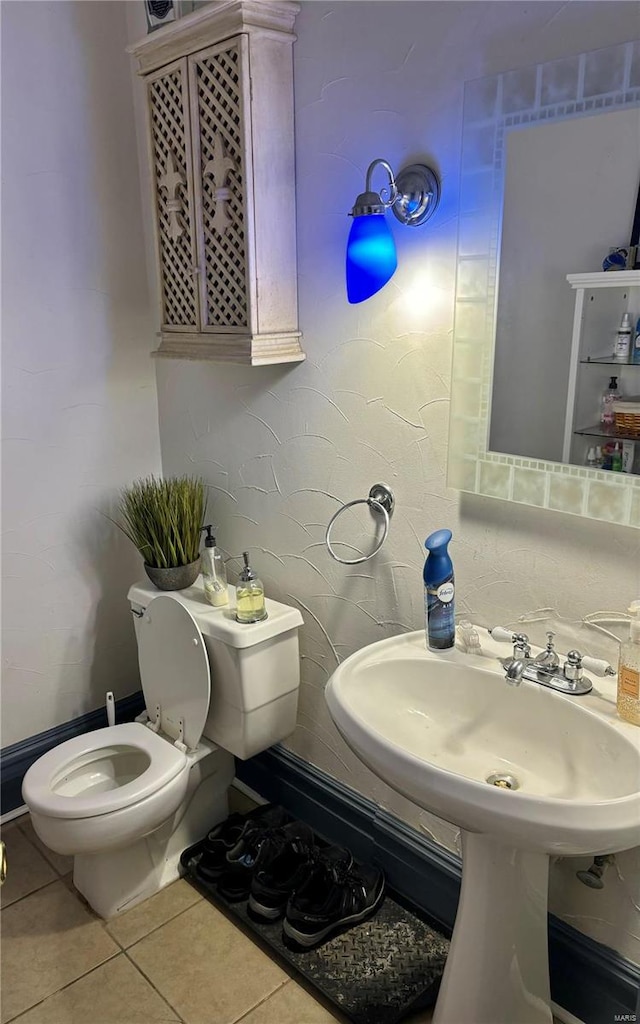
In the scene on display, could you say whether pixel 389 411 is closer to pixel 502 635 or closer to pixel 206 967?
pixel 502 635

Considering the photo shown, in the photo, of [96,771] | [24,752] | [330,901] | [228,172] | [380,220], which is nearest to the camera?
[380,220]

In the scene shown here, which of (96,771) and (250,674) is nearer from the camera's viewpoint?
(250,674)

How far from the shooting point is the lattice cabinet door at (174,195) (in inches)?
68.2

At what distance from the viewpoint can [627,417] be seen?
123cm

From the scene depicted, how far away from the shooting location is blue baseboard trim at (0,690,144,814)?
2180mm

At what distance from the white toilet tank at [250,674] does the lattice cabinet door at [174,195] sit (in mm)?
720

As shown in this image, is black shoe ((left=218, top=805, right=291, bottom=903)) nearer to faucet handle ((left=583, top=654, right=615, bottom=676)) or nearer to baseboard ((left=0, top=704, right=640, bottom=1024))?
baseboard ((left=0, top=704, right=640, bottom=1024))

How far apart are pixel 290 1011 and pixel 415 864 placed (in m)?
0.40

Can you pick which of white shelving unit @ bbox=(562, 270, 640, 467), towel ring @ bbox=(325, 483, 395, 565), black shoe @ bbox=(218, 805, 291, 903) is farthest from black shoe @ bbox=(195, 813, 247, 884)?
white shelving unit @ bbox=(562, 270, 640, 467)

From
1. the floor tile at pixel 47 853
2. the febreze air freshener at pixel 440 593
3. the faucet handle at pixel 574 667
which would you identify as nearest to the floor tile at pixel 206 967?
the floor tile at pixel 47 853

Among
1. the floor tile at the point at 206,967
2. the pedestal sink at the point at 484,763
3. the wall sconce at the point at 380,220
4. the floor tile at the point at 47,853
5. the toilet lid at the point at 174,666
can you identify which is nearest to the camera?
the pedestal sink at the point at 484,763

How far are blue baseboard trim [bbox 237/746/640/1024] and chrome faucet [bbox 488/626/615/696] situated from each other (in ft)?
1.51

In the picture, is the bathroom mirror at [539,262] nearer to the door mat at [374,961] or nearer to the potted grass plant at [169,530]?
the potted grass plant at [169,530]

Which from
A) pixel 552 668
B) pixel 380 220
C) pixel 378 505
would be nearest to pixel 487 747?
pixel 552 668
